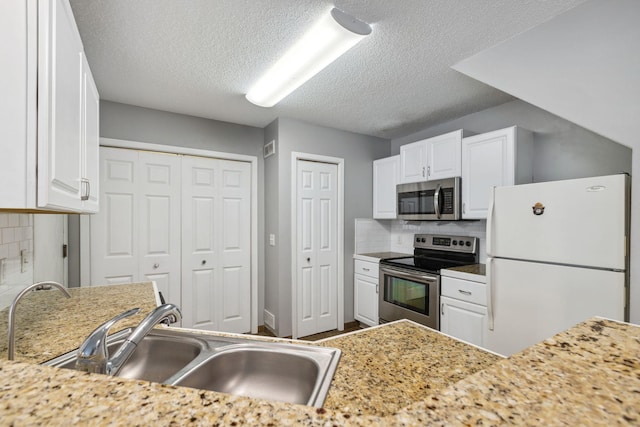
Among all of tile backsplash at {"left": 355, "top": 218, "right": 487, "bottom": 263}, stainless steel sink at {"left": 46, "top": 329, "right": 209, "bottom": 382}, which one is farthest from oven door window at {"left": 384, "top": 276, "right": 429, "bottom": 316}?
stainless steel sink at {"left": 46, "top": 329, "right": 209, "bottom": 382}

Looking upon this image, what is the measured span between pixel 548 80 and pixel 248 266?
313 cm

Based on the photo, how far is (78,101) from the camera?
43.4 inches

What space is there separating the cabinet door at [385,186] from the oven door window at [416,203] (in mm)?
142

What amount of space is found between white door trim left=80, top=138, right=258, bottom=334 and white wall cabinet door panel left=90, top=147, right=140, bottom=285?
5cm

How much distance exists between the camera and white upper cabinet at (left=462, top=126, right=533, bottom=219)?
7.83 feet

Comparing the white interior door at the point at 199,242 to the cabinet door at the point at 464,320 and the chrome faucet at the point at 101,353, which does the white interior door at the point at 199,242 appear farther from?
the chrome faucet at the point at 101,353

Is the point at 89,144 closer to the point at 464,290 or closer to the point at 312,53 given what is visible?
the point at 312,53

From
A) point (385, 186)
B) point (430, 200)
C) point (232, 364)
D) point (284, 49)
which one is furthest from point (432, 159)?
point (232, 364)

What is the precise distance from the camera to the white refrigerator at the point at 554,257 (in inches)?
61.5

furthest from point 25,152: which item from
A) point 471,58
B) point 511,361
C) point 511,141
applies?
point 511,141

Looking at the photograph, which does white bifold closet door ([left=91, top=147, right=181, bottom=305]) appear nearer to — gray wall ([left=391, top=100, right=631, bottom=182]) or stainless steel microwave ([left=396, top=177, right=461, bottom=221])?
stainless steel microwave ([left=396, top=177, right=461, bottom=221])

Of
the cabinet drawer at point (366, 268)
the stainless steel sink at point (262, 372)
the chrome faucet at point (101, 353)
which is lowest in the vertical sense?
the cabinet drawer at point (366, 268)

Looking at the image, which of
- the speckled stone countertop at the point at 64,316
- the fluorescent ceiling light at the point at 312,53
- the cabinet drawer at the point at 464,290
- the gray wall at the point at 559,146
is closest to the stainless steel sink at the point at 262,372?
the speckled stone countertop at the point at 64,316

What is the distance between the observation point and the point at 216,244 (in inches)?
128
